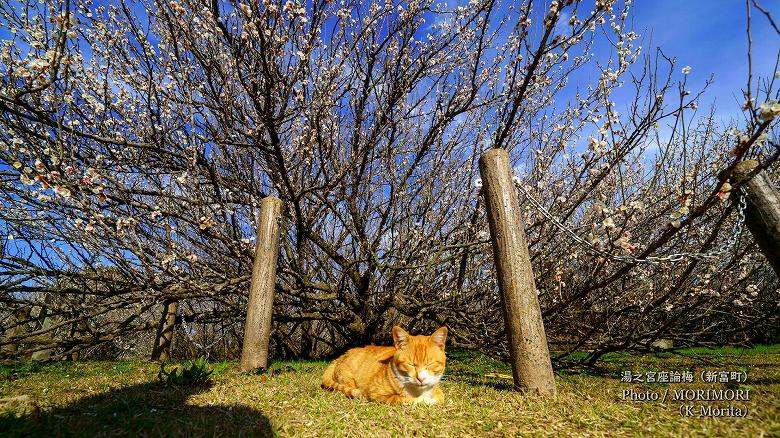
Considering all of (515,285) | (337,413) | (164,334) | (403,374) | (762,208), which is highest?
(762,208)

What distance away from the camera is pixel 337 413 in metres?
3.20

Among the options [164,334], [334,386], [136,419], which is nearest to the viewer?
[136,419]

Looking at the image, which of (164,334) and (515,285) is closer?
(515,285)

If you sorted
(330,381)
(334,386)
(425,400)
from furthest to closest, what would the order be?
(330,381), (334,386), (425,400)

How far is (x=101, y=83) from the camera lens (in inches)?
269

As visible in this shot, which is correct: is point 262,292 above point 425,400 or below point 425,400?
above

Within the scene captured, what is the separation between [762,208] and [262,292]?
5.41m

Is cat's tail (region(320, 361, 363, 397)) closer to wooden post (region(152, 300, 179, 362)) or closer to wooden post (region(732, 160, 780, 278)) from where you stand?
wooden post (region(732, 160, 780, 278))

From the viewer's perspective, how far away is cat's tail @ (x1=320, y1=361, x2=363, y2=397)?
12.8ft

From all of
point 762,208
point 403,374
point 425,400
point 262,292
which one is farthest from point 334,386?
point 762,208

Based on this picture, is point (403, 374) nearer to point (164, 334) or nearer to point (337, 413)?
point (337, 413)

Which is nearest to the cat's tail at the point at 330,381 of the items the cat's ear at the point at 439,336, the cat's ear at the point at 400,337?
the cat's ear at the point at 400,337

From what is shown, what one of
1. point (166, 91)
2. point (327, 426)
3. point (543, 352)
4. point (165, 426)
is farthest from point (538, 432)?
point (166, 91)

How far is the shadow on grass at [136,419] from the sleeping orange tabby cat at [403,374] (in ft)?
3.63
